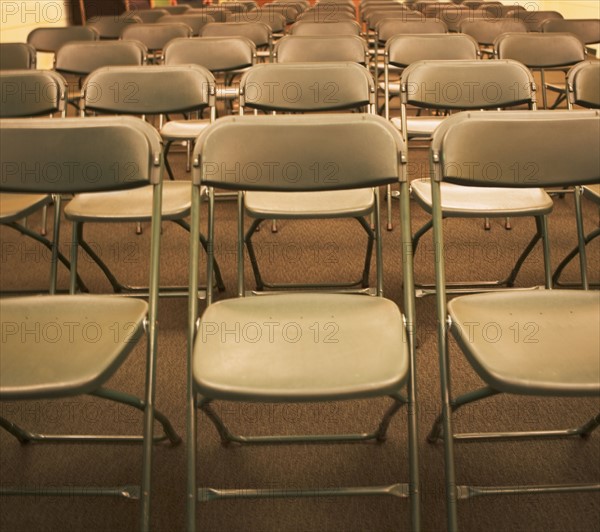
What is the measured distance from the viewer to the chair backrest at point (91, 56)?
3.72m

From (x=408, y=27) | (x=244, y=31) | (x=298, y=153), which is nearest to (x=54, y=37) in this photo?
(x=244, y=31)

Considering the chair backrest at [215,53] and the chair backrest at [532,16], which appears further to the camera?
the chair backrest at [532,16]

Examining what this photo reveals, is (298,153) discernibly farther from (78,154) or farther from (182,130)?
(182,130)

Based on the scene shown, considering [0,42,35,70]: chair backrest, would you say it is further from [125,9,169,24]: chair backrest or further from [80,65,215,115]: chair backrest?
[125,9,169,24]: chair backrest

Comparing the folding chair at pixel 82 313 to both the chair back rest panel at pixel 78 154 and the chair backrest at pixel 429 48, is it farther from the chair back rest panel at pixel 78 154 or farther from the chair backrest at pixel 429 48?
the chair backrest at pixel 429 48

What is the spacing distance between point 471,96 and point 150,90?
1.43m

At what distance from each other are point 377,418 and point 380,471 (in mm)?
228

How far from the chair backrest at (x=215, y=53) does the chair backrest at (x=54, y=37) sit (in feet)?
5.58

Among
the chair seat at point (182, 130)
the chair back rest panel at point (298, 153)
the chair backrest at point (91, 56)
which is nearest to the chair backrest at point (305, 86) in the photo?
the chair seat at point (182, 130)

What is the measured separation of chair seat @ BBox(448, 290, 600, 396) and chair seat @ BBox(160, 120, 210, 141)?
211 centimetres

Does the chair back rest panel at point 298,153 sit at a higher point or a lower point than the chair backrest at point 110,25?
lower

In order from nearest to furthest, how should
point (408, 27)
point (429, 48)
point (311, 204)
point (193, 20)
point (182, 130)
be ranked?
1. point (311, 204)
2. point (182, 130)
3. point (429, 48)
4. point (408, 27)
5. point (193, 20)

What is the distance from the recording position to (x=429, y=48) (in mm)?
3607

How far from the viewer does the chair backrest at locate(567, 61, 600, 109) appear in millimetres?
2611
